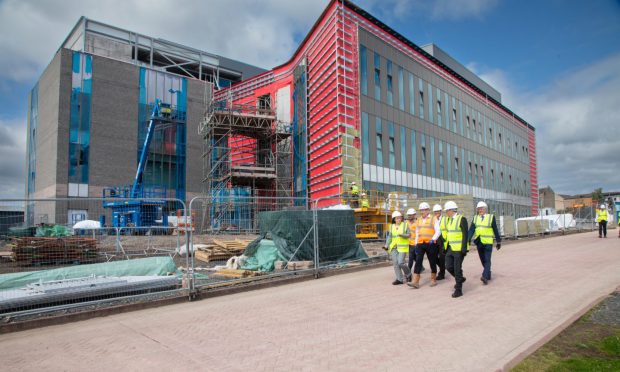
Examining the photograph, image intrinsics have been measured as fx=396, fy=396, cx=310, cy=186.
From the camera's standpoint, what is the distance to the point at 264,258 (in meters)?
11.0

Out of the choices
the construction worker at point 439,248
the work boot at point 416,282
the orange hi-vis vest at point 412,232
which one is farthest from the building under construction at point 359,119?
the work boot at point 416,282

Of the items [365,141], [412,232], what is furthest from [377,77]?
[412,232]

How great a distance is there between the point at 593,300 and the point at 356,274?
5.42 meters

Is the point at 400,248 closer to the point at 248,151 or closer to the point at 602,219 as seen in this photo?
the point at 602,219

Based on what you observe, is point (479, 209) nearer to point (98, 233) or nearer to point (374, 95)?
point (98, 233)

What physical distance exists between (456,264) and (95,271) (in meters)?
7.44

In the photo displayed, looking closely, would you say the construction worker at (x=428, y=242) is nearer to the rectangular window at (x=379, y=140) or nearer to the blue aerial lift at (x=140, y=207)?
the blue aerial lift at (x=140, y=207)

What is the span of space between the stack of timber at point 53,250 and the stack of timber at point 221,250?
152 inches

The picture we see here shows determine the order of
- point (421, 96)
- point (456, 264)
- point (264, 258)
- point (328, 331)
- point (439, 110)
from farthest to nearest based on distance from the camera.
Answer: point (439, 110), point (421, 96), point (264, 258), point (456, 264), point (328, 331)

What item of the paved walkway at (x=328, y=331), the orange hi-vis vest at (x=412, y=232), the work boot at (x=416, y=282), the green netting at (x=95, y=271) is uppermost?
the orange hi-vis vest at (x=412, y=232)

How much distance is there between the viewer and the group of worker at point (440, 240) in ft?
25.7

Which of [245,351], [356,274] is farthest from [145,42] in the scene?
[245,351]

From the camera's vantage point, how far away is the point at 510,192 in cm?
4647

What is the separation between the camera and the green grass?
12.4 ft
